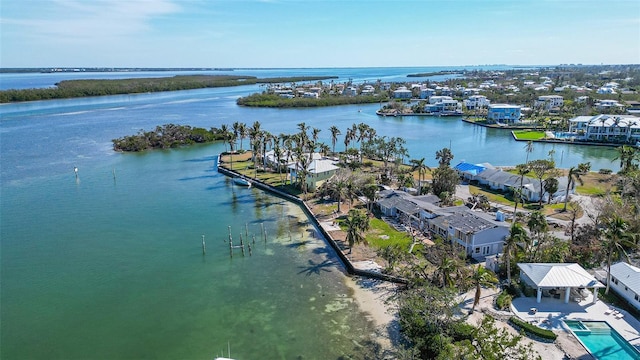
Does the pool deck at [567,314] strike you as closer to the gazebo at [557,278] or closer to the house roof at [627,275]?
the gazebo at [557,278]

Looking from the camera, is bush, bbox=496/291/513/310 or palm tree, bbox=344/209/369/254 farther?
palm tree, bbox=344/209/369/254

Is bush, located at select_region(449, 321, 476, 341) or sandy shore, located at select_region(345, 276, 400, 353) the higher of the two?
bush, located at select_region(449, 321, 476, 341)

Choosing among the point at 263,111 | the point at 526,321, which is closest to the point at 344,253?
the point at 526,321

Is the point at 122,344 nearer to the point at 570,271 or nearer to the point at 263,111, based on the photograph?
the point at 570,271

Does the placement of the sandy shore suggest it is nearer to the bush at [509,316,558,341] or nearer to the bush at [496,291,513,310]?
the bush at [496,291,513,310]

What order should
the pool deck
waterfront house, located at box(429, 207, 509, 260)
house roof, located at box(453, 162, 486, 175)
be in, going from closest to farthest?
the pool deck < waterfront house, located at box(429, 207, 509, 260) < house roof, located at box(453, 162, 486, 175)

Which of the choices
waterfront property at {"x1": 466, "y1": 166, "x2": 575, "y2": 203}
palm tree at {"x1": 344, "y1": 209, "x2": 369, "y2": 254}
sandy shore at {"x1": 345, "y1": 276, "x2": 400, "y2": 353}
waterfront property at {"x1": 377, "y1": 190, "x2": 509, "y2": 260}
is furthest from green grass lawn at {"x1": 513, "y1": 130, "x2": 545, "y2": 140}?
sandy shore at {"x1": 345, "y1": 276, "x2": 400, "y2": 353}

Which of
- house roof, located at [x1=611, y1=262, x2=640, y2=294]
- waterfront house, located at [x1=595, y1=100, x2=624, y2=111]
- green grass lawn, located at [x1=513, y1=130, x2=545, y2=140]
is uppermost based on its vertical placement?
waterfront house, located at [x1=595, y1=100, x2=624, y2=111]
